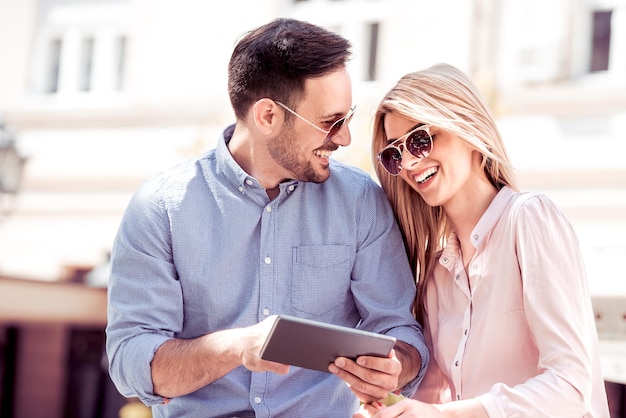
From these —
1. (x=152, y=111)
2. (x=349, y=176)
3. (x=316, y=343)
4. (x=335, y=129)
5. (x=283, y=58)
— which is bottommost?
(x=316, y=343)

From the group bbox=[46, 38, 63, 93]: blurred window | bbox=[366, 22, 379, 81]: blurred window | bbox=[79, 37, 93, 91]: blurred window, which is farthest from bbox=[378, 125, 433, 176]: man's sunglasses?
bbox=[46, 38, 63, 93]: blurred window

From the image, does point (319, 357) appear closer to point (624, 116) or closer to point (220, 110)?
point (624, 116)

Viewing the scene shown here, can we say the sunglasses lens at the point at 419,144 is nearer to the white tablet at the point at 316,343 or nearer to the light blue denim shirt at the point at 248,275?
the light blue denim shirt at the point at 248,275

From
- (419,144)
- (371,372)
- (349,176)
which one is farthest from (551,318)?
(349,176)

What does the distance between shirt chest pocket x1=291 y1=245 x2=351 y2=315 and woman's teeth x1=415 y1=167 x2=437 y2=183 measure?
11.7 inches

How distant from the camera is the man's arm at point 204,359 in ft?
7.94

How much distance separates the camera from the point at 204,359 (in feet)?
8.41

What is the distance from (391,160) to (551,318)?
0.67 metres

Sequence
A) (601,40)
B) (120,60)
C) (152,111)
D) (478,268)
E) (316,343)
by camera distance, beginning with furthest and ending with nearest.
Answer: (120,60) → (152,111) → (601,40) → (478,268) → (316,343)

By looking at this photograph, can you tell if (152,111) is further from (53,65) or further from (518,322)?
(518,322)

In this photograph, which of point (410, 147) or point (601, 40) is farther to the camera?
point (601, 40)

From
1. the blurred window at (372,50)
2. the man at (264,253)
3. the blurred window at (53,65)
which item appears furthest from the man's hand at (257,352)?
the blurred window at (53,65)

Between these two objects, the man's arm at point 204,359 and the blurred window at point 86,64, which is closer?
the man's arm at point 204,359

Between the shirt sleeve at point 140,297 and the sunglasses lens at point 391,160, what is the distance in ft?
2.20
